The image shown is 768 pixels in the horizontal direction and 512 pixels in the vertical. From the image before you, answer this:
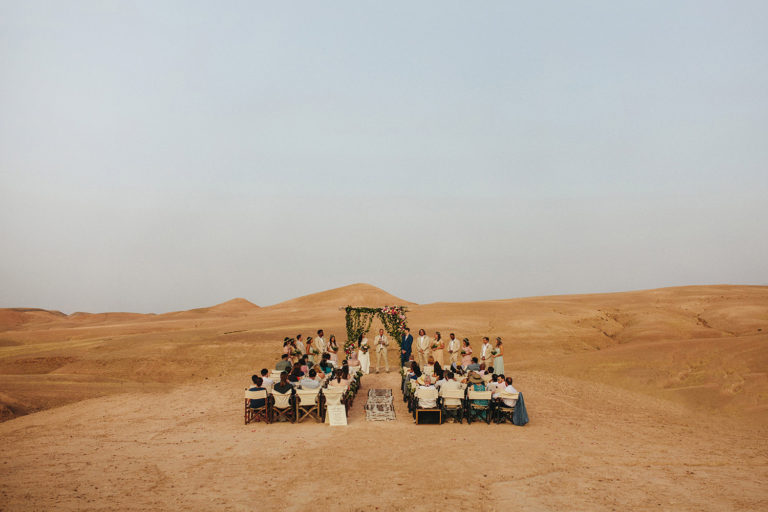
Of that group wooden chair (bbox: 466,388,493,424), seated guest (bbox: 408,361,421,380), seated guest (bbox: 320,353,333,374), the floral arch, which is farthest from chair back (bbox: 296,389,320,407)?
the floral arch

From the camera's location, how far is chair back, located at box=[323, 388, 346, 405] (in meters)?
14.4

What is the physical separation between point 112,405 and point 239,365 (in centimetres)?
847

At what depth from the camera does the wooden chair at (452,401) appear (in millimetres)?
14398

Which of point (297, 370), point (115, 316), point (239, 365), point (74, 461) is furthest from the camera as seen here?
point (115, 316)

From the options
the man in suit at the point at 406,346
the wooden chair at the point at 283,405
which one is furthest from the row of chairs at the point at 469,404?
the man in suit at the point at 406,346

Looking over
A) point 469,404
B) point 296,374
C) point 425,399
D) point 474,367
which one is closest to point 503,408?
point 469,404

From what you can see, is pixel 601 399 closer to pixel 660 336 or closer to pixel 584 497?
pixel 584 497

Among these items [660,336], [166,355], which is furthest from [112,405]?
[660,336]

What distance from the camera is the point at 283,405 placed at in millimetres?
14594

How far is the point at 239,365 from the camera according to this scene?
25.5m

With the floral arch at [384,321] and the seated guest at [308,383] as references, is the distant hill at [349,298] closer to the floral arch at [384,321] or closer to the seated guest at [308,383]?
the floral arch at [384,321]

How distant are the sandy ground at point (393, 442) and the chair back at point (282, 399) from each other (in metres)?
0.66

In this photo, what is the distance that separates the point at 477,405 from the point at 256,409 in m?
6.61

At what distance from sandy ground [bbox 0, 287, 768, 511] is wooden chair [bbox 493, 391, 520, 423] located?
395 mm
